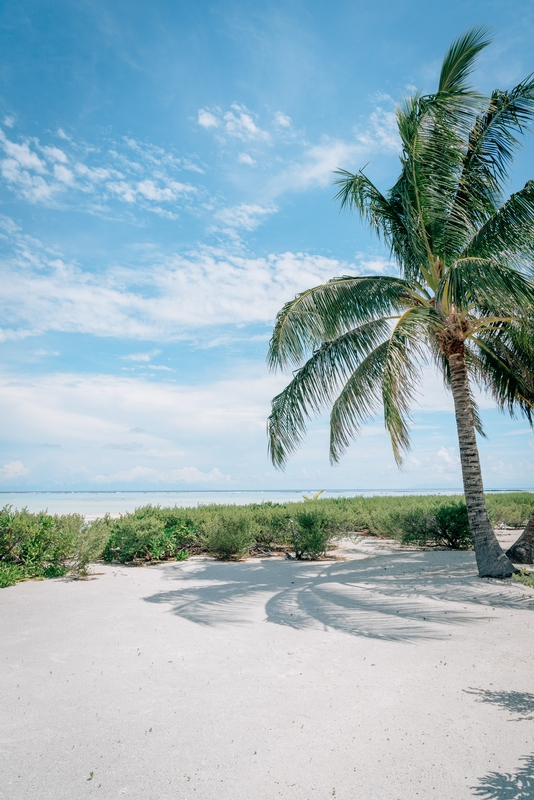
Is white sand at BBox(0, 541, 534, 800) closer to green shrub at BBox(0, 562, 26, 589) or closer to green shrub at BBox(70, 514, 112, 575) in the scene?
green shrub at BBox(0, 562, 26, 589)

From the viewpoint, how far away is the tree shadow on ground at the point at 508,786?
2482 mm

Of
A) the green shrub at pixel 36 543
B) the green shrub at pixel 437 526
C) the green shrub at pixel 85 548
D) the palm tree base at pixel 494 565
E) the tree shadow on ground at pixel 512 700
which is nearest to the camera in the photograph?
the tree shadow on ground at pixel 512 700

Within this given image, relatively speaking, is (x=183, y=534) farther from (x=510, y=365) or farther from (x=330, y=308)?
(x=510, y=365)

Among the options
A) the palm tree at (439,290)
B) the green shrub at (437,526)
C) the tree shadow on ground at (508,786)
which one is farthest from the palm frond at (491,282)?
the green shrub at (437,526)

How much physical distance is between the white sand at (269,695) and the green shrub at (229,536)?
12.1 feet

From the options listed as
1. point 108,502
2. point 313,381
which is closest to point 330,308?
point 313,381

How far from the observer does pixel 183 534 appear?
11.7 meters

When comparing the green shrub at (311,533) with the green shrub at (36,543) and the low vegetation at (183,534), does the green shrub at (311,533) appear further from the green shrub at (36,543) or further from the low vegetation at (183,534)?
the green shrub at (36,543)

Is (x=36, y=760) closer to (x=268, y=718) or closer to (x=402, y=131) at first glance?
(x=268, y=718)

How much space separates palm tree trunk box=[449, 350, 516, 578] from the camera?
8000 millimetres

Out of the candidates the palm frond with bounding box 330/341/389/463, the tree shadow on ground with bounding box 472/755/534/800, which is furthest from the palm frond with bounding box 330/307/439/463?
the tree shadow on ground with bounding box 472/755/534/800

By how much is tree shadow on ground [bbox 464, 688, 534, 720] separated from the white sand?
2cm

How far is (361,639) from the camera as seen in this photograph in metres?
5.14

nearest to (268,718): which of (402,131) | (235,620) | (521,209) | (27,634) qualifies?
(235,620)
